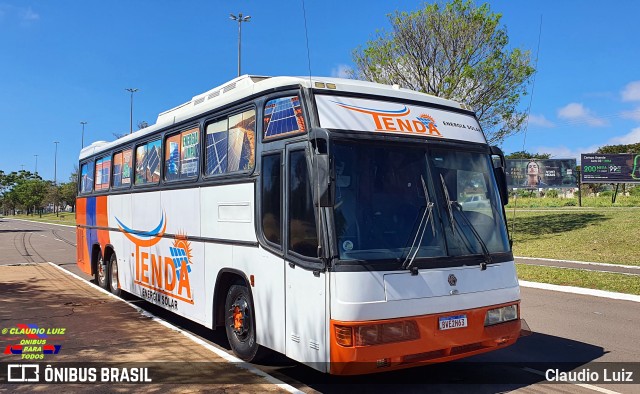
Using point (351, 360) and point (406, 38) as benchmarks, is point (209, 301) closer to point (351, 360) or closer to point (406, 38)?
point (351, 360)

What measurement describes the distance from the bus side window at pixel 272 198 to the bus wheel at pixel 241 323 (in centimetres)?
99

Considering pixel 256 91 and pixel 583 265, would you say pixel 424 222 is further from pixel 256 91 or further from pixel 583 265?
pixel 583 265

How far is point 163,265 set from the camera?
8.54 meters

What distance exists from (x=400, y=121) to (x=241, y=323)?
2994mm

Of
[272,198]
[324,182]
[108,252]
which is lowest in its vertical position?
[108,252]

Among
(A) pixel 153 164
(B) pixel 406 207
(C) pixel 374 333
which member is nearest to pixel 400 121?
(B) pixel 406 207

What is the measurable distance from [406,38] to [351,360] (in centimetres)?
1840

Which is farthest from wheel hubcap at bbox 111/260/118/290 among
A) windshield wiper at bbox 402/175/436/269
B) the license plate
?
the license plate

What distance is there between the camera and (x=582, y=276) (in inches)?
522

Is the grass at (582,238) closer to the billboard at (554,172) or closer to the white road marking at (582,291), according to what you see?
the white road marking at (582,291)

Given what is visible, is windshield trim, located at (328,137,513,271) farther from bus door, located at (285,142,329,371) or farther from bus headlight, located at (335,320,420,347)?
bus headlight, located at (335,320,420,347)

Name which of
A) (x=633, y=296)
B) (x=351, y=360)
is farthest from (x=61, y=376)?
(x=633, y=296)

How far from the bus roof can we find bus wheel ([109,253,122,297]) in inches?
109

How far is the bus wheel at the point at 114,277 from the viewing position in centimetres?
1124
